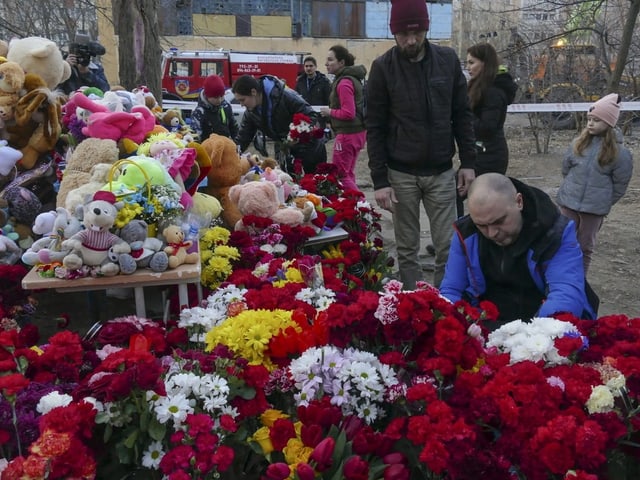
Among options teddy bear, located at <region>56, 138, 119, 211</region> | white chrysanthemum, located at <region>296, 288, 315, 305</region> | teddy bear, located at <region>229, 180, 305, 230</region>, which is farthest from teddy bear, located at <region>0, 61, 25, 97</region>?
white chrysanthemum, located at <region>296, 288, 315, 305</region>

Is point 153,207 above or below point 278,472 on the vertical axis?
above

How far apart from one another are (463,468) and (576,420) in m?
0.33

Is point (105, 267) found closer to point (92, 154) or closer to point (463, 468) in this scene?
point (92, 154)

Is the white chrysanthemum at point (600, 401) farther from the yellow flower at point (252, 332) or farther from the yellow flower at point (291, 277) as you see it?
the yellow flower at point (291, 277)

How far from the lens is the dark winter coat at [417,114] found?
3961 millimetres

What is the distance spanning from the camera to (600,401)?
1.71 meters

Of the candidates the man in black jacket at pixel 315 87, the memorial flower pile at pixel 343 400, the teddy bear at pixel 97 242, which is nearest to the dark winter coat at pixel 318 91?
the man in black jacket at pixel 315 87

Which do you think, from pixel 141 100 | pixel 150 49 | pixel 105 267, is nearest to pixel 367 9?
pixel 150 49

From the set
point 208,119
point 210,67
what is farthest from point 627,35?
point 210,67

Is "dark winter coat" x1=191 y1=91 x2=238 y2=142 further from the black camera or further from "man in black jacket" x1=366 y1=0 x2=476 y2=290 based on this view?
"man in black jacket" x1=366 y1=0 x2=476 y2=290

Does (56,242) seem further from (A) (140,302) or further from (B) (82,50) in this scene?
(B) (82,50)

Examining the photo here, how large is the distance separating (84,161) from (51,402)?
2.26 m

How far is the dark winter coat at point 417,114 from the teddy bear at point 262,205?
0.58 metres

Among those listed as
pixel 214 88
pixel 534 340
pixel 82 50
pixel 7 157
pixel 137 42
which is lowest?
pixel 534 340
